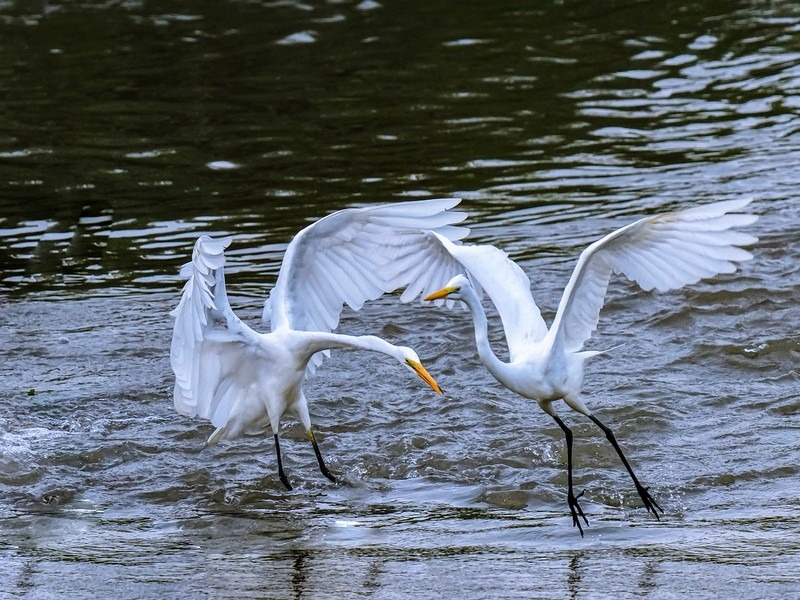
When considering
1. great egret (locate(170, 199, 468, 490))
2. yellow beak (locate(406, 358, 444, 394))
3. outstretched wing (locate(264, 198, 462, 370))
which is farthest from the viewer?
outstretched wing (locate(264, 198, 462, 370))

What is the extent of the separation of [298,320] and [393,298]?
111 inches

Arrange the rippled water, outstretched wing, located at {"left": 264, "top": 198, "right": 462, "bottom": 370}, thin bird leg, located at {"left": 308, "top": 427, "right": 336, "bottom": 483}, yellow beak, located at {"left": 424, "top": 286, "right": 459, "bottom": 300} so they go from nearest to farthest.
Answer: the rippled water → yellow beak, located at {"left": 424, "top": 286, "right": 459, "bottom": 300} → outstretched wing, located at {"left": 264, "top": 198, "right": 462, "bottom": 370} → thin bird leg, located at {"left": 308, "top": 427, "right": 336, "bottom": 483}

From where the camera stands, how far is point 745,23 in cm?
1762

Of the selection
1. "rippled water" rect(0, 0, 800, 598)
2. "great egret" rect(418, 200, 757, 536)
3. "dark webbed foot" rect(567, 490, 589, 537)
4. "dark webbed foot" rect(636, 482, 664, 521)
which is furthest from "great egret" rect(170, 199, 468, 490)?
"dark webbed foot" rect(636, 482, 664, 521)

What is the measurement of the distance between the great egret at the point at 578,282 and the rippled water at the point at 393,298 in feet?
2.20

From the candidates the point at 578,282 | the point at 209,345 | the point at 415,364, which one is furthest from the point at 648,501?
the point at 209,345

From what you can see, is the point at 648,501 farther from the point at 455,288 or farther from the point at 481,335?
the point at 455,288

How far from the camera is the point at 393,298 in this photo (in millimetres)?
10484

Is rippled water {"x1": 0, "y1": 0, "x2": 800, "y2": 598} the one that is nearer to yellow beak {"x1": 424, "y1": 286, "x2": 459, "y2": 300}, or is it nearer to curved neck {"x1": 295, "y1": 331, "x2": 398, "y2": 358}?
curved neck {"x1": 295, "y1": 331, "x2": 398, "y2": 358}

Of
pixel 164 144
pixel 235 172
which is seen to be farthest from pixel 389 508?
pixel 164 144

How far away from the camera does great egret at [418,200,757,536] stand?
6.15 metres

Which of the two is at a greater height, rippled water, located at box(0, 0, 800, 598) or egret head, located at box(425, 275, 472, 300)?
egret head, located at box(425, 275, 472, 300)

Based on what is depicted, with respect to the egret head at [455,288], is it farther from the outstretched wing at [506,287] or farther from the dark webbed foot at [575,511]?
the dark webbed foot at [575,511]

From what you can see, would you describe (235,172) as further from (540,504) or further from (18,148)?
(540,504)
